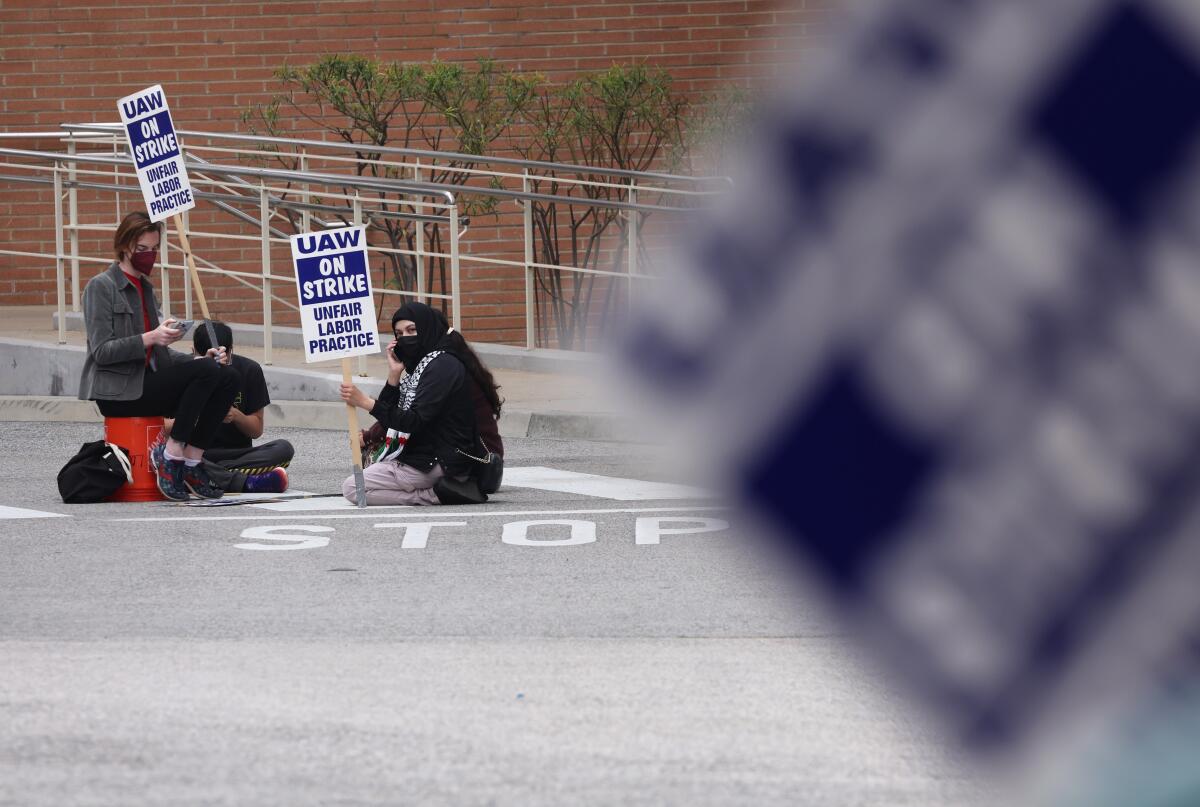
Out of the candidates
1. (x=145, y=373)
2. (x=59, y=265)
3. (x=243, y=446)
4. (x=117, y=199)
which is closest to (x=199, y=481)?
(x=145, y=373)

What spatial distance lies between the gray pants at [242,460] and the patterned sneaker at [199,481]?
0.23 m

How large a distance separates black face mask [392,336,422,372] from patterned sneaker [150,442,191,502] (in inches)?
51.2

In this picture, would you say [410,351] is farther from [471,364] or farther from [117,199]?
[117,199]

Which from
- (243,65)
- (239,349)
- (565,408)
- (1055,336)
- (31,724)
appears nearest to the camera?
(1055,336)

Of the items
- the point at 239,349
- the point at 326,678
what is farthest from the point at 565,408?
the point at 326,678

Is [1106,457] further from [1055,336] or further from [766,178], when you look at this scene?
[766,178]

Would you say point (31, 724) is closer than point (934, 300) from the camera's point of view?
No

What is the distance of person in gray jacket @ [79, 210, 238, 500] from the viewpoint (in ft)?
30.7

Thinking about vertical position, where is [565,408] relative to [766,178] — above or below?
below

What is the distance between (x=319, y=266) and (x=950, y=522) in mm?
9138

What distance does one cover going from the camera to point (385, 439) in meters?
9.73

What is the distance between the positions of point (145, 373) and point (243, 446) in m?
0.98

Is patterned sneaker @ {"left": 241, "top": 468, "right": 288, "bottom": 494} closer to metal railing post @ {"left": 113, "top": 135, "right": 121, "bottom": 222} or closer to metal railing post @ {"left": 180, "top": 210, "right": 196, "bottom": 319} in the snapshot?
metal railing post @ {"left": 180, "top": 210, "right": 196, "bottom": 319}

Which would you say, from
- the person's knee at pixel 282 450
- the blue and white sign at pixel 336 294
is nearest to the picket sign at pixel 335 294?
the blue and white sign at pixel 336 294
